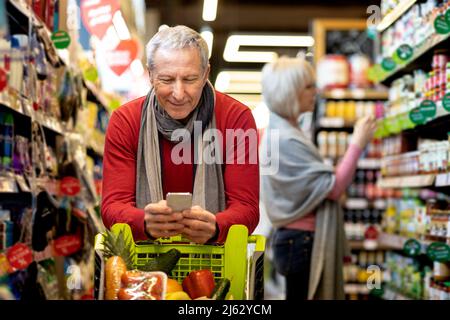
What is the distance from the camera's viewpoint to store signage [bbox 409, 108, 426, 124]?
165 inches

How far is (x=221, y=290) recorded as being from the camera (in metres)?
2.29

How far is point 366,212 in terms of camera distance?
839cm

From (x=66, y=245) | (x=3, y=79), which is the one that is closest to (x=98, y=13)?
(x=3, y=79)

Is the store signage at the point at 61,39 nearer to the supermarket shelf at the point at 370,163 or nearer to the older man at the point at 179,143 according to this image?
the older man at the point at 179,143

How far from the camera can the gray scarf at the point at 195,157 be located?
256 cm

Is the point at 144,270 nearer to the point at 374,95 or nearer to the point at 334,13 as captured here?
the point at 374,95

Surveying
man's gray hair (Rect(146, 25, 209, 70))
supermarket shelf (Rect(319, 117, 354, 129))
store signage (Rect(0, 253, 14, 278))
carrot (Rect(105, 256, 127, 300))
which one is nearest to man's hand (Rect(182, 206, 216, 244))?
carrot (Rect(105, 256, 127, 300))

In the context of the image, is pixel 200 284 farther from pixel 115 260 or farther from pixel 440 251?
pixel 440 251

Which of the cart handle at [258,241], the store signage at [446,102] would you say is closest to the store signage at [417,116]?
the store signage at [446,102]

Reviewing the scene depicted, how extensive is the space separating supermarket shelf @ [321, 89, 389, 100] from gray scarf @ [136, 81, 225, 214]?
5.80m
